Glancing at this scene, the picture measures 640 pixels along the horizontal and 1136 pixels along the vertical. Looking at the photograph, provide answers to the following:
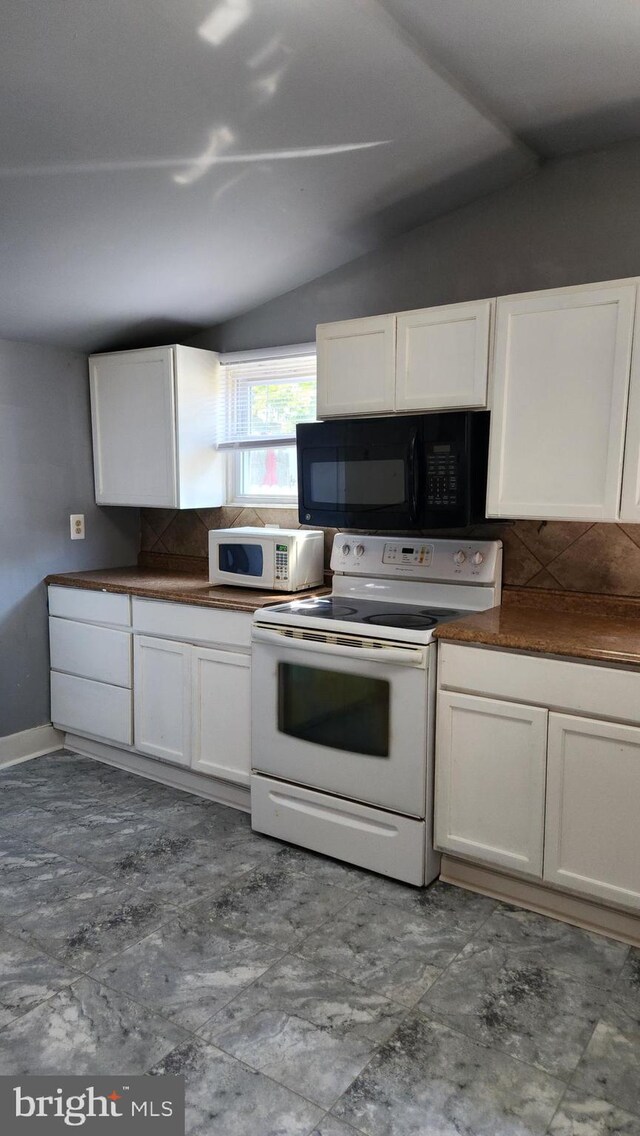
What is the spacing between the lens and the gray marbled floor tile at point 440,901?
2.21 meters

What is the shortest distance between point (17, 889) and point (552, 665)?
5.80 feet

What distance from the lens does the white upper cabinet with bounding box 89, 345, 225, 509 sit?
3.36 m

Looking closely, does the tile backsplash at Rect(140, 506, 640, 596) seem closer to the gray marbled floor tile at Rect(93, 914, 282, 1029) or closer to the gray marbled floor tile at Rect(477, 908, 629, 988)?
the gray marbled floor tile at Rect(477, 908, 629, 988)

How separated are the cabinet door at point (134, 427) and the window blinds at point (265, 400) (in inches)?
11.3

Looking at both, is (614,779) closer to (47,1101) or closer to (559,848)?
(559,848)

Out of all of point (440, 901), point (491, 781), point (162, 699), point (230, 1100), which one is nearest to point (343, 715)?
point (491, 781)

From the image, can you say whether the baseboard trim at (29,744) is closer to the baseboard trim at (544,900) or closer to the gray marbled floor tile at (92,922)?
the gray marbled floor tile at (92,922)

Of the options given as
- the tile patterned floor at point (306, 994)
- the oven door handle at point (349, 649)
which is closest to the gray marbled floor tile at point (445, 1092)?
the tile patterned floor at point (306, 994)

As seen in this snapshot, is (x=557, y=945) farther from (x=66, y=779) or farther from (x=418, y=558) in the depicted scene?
(x=66, y=779)

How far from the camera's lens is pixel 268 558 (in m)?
2.98

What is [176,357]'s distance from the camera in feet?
10.9

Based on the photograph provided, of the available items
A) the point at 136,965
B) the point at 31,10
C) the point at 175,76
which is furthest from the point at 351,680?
the point at 31,10

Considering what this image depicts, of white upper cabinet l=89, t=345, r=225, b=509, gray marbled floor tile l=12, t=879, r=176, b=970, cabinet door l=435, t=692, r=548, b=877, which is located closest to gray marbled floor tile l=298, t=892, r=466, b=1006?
cabinet door l=435, t=692, r=548, b=877

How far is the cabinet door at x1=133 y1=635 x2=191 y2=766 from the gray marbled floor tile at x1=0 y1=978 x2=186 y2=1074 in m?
1.22
